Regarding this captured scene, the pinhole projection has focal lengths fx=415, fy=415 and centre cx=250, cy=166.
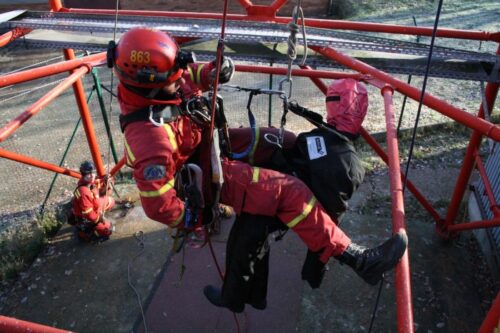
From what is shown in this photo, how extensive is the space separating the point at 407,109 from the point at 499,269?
14.2 feet

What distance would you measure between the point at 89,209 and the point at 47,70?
6.07ft

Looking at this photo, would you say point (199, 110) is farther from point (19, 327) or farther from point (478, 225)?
point (478, 225)

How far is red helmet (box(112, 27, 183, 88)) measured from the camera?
2453 millimetres

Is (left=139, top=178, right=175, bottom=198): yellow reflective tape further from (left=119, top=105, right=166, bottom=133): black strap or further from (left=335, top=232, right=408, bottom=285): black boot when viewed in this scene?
(left=335, top=232, right=408, bottom=285): black boot

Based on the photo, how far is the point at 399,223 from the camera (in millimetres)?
2242

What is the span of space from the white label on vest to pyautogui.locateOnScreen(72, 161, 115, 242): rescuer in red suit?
3055mm

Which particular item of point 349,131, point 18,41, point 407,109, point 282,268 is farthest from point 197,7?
point 349,131

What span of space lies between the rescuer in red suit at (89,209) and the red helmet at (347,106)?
3.16 meters

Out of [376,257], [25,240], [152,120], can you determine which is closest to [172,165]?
[152,120]

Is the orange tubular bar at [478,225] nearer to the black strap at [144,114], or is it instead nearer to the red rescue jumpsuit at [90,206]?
the black strap at [144,114]

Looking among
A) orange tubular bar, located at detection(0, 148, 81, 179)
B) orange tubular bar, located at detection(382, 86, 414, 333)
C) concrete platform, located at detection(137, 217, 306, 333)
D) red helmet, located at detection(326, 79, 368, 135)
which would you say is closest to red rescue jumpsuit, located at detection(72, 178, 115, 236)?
orange tubular bar, located at detection(0, 148, 81, 179)

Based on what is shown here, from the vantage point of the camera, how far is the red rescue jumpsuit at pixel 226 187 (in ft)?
8.05

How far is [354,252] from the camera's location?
258 centimetres

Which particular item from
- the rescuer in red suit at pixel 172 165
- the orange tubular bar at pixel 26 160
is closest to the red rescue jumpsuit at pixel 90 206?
the orange tubular bar at pixel 26 160
